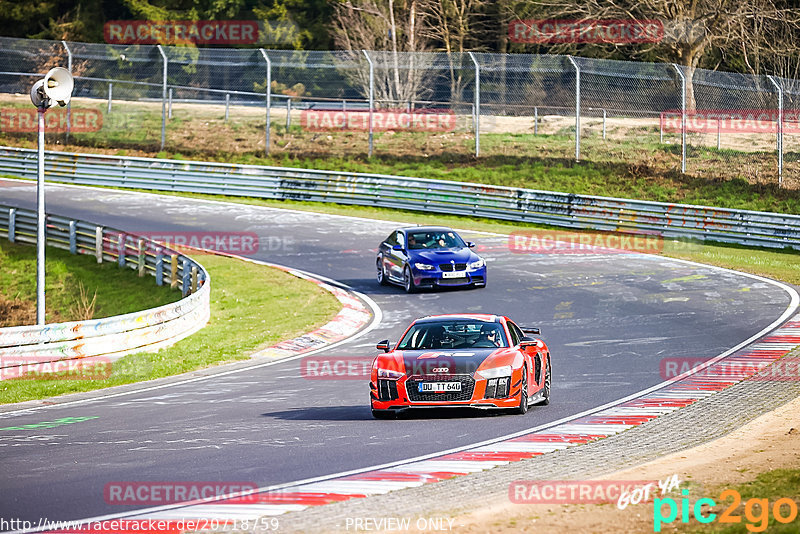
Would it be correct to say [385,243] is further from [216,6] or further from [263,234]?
[216,6]

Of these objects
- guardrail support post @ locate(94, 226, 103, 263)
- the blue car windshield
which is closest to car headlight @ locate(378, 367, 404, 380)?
the blue car windshield

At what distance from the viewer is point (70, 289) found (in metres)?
28.3

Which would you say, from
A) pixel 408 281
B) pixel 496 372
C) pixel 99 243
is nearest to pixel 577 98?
pixel 408 281

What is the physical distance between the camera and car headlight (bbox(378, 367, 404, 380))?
12.2m

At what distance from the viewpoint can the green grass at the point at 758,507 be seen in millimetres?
7164

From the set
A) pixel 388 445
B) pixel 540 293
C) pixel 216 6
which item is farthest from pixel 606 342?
pixel 216 6

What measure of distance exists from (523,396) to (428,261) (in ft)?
35.8

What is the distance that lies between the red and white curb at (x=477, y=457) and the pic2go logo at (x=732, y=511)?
2103 millimetres

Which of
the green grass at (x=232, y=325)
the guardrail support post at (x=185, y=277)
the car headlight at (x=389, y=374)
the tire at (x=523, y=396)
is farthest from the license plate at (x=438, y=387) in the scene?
the guardrail support post at (x=185, y=277)

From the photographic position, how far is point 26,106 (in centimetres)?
4900

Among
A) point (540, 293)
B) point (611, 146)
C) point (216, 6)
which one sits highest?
point (216, 6)

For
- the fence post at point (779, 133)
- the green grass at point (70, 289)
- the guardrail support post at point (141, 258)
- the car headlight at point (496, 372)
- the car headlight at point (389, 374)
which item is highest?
the fence post at point (779, 133)

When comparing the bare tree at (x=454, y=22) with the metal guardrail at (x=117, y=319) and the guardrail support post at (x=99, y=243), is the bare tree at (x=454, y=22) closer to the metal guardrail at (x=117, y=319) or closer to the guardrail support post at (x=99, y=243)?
the metal guardrail at (x=117, y=319)

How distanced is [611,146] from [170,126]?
736 inches
